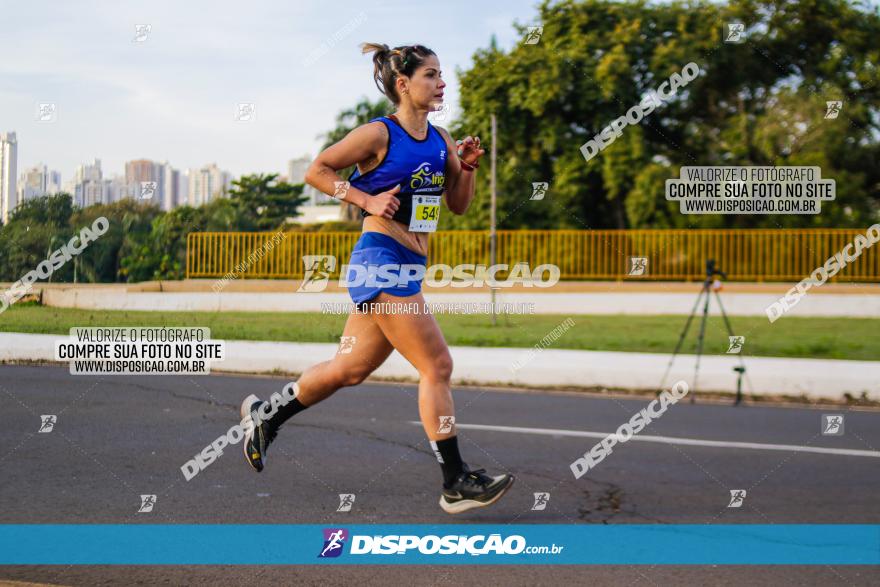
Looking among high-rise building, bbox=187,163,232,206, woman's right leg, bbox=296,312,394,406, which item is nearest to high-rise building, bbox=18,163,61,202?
woman's right leg, bbox=296,312,394,406

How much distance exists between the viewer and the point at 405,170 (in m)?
3.78

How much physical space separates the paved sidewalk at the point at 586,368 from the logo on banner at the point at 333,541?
5496mm

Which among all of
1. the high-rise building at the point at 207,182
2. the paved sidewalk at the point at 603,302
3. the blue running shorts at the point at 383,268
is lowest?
the paved sidewalk at the point at 603,302

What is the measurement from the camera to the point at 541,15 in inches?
1046

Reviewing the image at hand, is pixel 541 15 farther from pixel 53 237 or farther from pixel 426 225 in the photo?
pixel 426 225

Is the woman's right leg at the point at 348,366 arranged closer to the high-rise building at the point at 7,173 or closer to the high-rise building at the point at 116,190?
the high-rise building at the point at 7,173

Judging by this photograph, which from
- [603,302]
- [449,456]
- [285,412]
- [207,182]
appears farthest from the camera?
[603,302]

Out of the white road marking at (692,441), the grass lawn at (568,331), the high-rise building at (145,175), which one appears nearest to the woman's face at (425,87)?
the white road marking at (692,441)

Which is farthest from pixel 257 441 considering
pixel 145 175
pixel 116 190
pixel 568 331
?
pixel 568 331

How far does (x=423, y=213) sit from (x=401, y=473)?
192 centimetres

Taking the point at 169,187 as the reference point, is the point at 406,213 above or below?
below

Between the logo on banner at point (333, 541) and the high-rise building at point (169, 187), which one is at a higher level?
the high-rise building at point (169, 187)

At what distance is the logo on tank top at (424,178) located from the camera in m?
3.81

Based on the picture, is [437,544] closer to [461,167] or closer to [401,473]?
[401,473]
